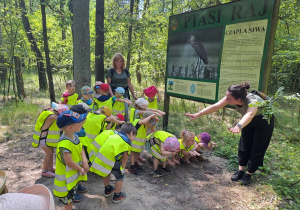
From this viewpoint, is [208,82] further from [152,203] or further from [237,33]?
[152,203]

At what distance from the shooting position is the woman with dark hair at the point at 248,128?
9.72ft

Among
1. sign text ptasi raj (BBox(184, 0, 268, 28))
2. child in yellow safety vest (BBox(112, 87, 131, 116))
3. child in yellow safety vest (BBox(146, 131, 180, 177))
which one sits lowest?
child in yellow safety vest (BBox(146, 131, 180, 177))

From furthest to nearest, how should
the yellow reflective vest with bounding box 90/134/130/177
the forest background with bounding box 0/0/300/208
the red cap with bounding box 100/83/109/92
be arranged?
the red cap with bounding box 100/83/109/92, the forest background with bounding box 0/0/300/208, the yellow reflective vest with bounding box 90/134/130/177

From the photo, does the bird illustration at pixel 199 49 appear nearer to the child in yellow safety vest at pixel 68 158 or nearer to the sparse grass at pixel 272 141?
the sparse grass at pixel 272 141

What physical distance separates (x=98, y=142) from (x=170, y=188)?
1.40 meters

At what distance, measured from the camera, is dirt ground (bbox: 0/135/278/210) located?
284 cm

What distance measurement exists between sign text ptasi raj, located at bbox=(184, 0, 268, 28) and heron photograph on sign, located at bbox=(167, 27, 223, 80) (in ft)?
0.64

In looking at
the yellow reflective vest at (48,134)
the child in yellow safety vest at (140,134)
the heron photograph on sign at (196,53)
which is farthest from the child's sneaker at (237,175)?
the yellow reflective vest at (48,134)

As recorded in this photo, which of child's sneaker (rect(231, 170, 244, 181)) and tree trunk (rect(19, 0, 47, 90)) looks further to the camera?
tree trunk (rect(19, 0, 47, 90))

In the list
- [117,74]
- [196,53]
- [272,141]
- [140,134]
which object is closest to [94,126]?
[140,134]

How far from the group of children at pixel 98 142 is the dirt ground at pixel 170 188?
15 centimetres

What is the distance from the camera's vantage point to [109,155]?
2609 millimetres

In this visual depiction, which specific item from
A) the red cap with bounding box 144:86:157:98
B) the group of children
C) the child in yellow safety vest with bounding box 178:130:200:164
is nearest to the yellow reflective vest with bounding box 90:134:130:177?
the group of children

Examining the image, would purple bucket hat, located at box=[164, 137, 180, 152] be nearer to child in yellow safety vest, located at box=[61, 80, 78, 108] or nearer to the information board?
the information board
